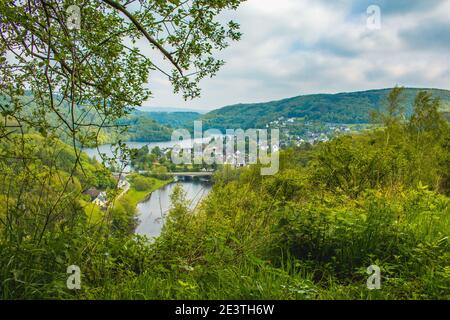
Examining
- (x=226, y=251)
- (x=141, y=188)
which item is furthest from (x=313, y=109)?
(x=226, y=251)

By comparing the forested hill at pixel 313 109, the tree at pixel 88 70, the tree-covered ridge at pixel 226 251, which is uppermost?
the forested hill at pixel 313 109

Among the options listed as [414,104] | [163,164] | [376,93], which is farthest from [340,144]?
[376,93]

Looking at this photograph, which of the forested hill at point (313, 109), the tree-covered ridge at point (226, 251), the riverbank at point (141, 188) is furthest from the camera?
the forested hill at point (313, 109)

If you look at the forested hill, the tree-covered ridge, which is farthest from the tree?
the forested hill

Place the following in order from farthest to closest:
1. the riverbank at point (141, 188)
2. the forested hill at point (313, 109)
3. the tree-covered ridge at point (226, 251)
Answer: the forested hill at point (313, 109), the riverbank at point (141, 188), the tree-covered ridge at point (226, 251)

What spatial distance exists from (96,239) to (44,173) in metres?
0.83

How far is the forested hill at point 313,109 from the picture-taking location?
172ft

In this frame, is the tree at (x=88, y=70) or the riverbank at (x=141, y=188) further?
the riverbank at (x=141, y=188)

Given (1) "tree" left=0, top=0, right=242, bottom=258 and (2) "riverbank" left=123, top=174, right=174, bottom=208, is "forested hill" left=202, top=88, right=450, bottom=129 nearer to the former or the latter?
(2) "riverbank" left=123, top=174, right=174, bottom=208

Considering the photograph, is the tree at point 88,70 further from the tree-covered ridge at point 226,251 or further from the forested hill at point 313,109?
the forested hill at point 313,109

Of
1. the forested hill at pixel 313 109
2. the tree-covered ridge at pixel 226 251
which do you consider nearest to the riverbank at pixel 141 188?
the tree-covered ridge at pixel 226 251

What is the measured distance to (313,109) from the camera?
226ft
